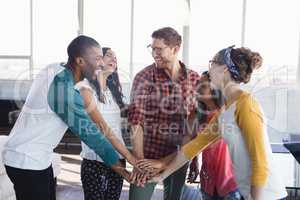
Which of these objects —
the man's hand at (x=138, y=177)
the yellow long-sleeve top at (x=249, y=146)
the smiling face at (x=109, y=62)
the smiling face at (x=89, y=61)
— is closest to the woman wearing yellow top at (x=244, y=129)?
the yellow long-sleeve top at (x=249, y=146)

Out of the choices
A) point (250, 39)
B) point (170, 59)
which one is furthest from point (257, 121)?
point (250, 39)

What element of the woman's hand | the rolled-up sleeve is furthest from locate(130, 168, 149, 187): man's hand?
the rolled-up sleeve

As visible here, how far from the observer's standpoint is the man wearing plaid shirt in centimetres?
220

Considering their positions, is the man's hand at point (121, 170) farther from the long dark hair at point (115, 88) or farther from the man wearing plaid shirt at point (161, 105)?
the long dark hair at point (115, 88)

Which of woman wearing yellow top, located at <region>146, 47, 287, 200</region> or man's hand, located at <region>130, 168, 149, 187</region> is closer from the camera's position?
woman wearing yellow top, located at <region>146, 47, 287, 200</region>

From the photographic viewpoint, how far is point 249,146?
1.45 meters

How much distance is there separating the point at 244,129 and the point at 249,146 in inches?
2.5

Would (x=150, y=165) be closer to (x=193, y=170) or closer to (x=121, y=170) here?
(x=121, y=170)

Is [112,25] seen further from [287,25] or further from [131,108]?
[131,108]

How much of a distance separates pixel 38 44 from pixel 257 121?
5.00 meters

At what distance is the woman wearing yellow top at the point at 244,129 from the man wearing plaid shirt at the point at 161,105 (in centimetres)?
54

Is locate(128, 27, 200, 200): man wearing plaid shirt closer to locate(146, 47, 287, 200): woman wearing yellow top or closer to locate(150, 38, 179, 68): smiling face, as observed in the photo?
locate(150, 38, 179, 68): smiling face

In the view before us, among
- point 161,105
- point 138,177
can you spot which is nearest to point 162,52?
point 161,105

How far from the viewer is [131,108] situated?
2295mm
